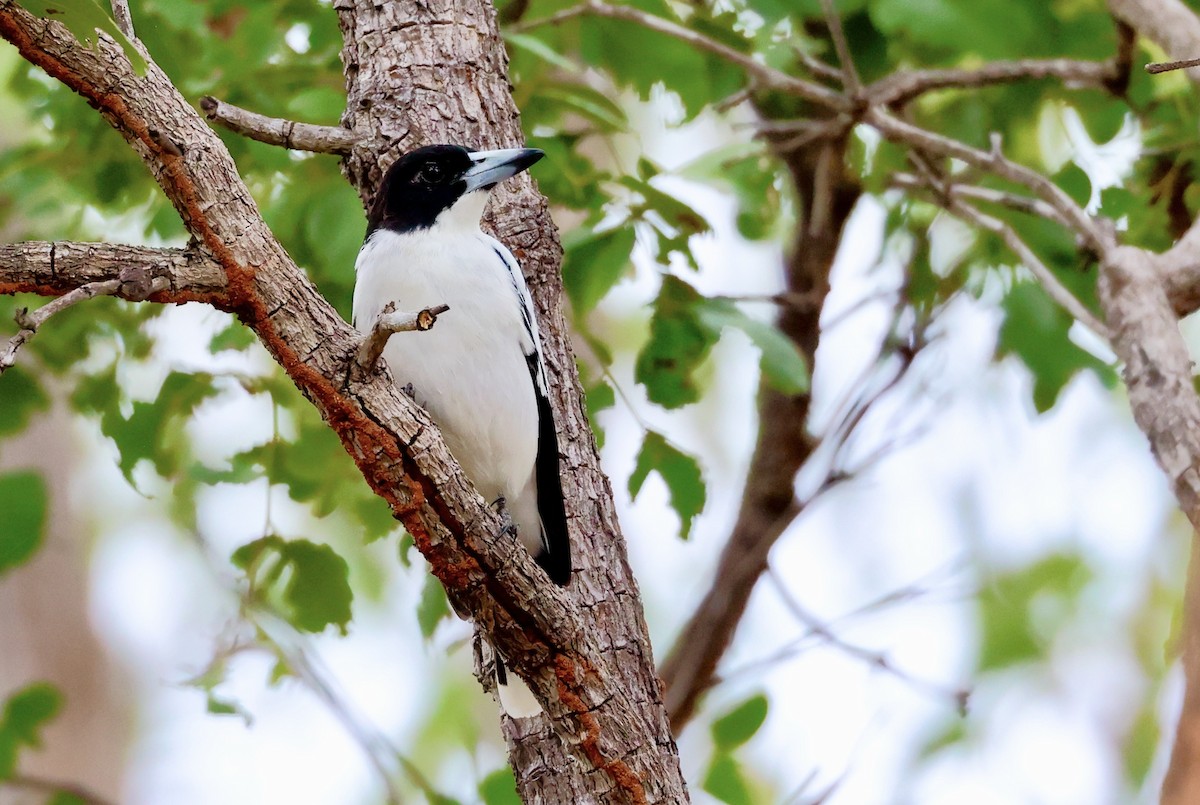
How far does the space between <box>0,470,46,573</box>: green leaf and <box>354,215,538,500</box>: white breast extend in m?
Answer: 1.35

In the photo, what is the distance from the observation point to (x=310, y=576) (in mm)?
4305

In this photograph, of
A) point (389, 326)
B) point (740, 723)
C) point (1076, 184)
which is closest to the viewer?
point (389, 326)

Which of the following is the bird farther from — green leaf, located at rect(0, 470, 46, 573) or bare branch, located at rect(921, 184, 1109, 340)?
bare branch, located at rect(921, 184, 1109, 340)

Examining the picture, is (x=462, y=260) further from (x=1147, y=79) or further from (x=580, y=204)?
(x=1147, y=79)

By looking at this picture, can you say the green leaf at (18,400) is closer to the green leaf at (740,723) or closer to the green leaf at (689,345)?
the green leaf at (689,345)

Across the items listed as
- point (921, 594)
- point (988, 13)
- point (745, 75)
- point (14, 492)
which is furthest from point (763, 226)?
point (14, 492)

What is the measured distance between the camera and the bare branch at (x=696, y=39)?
15.0ft

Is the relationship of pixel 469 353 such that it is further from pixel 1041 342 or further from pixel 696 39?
pixel 1041 342

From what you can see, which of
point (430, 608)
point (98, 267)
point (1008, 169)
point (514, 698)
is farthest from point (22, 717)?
point (1008, 169)

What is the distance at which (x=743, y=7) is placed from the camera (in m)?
4.82

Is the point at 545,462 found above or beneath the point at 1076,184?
beneath

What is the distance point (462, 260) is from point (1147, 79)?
2.96 metres

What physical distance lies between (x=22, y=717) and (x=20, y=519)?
769 millimetres

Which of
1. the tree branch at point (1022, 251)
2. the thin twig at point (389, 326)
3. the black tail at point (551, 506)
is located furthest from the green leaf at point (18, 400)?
the tree branch at point (1022, 251)
